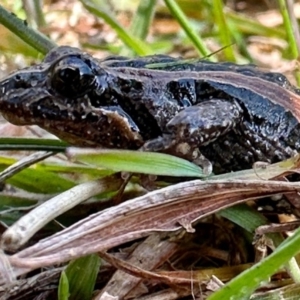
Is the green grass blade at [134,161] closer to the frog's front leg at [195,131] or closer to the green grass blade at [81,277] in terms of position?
the frog's front leg at [195,131]

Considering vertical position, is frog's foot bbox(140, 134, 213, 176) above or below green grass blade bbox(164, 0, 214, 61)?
below

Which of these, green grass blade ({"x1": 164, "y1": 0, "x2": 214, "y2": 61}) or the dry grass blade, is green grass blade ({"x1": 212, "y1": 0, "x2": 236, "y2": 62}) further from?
the dry grass blade

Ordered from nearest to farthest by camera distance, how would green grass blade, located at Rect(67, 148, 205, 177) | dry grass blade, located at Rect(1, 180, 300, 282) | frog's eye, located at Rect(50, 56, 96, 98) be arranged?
dry grass blade, located at Rect(1, 180, 300, 282), green grass blade, located at Rect(67, 148, 205, 177), frog's eye, located at Rect(50, 56, 96, 98)

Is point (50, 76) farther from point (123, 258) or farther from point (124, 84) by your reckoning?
point (123, 258)

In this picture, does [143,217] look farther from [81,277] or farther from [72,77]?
[72,77]

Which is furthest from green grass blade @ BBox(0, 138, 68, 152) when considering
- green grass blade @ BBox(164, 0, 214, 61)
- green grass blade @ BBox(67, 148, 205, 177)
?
green grass blade @ BBox(164, 0, 214, 61)

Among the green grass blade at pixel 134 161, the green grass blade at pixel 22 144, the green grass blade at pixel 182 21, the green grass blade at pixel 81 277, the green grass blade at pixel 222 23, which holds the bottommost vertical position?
the green grass blade at pixel 81 277

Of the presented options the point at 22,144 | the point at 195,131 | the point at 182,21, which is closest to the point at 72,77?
the point at 22,144

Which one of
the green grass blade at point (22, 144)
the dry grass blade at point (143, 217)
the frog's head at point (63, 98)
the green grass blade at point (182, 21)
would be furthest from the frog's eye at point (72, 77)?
the green grass blade at point (182, 21)
